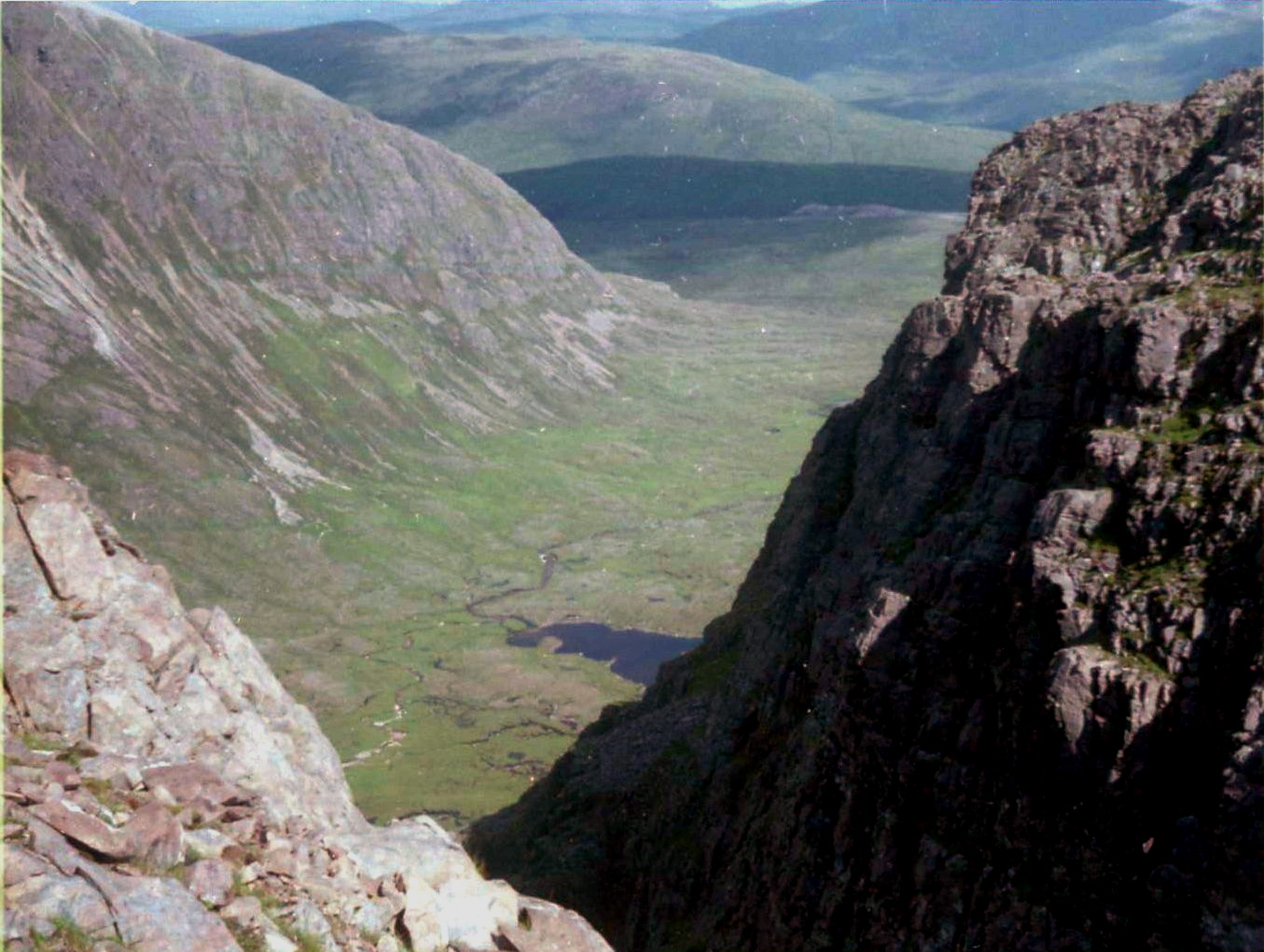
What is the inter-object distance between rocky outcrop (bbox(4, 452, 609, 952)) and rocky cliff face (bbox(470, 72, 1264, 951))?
19.9 metres

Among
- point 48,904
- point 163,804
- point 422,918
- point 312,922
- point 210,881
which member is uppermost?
point 48,904

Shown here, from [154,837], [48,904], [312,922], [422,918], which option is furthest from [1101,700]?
[48,904]

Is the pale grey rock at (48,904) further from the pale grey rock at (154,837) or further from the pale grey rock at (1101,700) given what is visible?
the pale grey rock at (1101,700)

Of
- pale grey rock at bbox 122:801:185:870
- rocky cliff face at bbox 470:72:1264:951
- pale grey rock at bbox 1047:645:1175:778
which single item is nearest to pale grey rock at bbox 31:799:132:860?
pale grey rock at bbox 122:801:185:870

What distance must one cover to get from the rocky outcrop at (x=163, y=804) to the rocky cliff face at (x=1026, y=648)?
19.9 m

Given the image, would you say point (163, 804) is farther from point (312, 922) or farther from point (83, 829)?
point (312, 922)

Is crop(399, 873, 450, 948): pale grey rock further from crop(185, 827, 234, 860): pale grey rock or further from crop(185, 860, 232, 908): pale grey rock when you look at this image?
crop(185, 860, 232, 908): pale grey rock

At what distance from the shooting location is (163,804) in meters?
31.3

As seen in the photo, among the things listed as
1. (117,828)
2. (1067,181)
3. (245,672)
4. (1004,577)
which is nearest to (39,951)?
(117,828)

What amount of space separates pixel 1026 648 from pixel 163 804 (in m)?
34.0

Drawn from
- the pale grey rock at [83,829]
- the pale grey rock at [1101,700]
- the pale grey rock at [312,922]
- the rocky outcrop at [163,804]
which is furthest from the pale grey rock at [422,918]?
the pale grey rock at [1101,700]

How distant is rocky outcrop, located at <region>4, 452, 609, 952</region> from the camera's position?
27906mm

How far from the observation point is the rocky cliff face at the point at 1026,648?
4672cm

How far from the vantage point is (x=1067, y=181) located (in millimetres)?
90312
